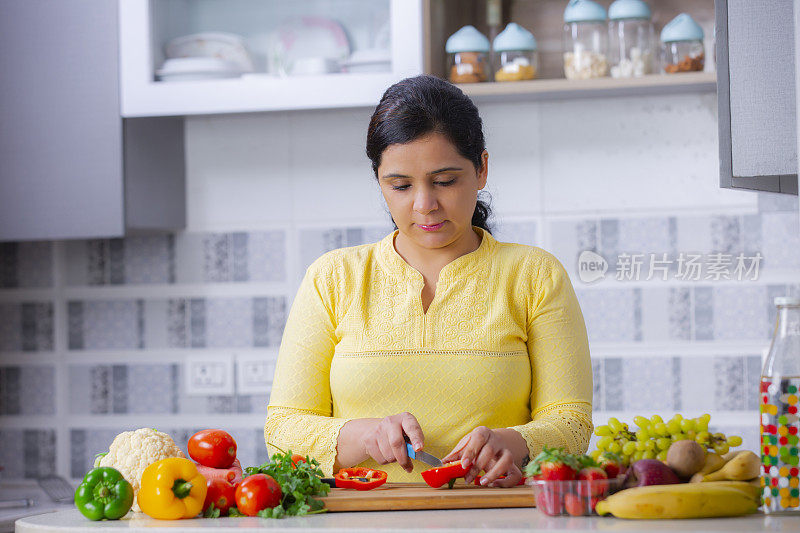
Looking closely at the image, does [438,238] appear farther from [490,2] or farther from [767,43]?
[490,2]

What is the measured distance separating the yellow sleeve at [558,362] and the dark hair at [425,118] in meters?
0.24

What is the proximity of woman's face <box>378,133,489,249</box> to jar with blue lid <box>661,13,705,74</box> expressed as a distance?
91 centimetres

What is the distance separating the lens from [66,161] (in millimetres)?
2396

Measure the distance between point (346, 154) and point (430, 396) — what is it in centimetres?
116

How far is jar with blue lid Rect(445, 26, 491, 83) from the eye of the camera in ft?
7.52

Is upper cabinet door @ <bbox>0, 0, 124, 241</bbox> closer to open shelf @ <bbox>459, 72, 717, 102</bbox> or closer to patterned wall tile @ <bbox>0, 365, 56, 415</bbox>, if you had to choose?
patterned wall tile @ <bbox>0, 365, 56, 415</bbox>

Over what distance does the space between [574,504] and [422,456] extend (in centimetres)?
29

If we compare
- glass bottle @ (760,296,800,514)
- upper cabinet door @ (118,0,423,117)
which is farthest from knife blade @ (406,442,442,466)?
upper cabinet door @ (118,0,423,117)

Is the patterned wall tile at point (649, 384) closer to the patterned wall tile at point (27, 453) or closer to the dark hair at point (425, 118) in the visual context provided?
the dark hair at point (425, 118)

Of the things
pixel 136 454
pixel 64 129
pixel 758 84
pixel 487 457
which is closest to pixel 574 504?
pixel 487 457

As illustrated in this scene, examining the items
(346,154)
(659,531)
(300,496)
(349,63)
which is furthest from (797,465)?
(346,154)

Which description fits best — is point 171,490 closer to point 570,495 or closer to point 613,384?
point 570,495

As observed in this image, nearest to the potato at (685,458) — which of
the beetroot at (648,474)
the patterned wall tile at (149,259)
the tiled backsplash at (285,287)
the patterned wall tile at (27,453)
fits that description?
the beetroot at (648,474)

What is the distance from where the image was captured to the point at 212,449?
134 centimetres
